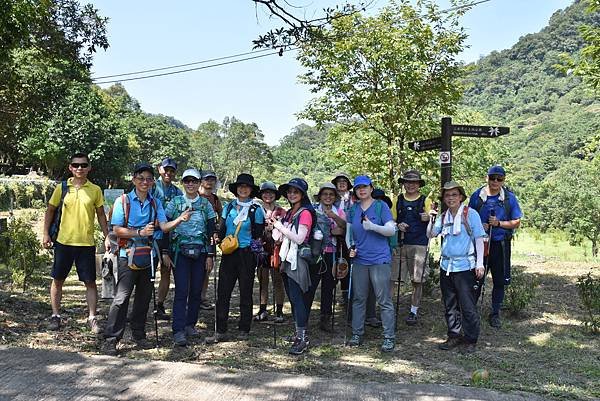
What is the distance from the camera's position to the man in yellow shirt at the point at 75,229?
4.82m

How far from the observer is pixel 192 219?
478 cm

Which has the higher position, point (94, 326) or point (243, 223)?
point (243, 223)

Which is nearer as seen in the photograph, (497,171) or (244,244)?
(244,244)

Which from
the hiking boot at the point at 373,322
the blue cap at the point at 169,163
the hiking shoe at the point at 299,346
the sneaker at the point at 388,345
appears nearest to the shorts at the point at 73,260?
the blue cap at the point at 169,163

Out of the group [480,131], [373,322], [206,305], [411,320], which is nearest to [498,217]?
[480,131]

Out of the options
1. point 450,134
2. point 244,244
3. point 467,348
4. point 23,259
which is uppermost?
point 450,134

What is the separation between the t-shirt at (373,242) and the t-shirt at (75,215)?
2.59 meters

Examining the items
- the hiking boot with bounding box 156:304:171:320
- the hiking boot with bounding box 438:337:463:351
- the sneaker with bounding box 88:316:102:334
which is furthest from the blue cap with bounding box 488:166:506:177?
the sneaker with bounding box 88:316:102:334

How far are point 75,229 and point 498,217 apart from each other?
4.31m

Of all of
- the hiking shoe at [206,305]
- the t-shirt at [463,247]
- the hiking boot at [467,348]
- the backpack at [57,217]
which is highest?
the backpack at [57,217]

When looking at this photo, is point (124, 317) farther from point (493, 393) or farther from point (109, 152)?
point (109, 152)

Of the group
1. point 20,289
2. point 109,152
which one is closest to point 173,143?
point 109,152

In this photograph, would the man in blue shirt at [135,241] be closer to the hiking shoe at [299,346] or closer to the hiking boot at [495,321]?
the hiking shoe at [299,346]

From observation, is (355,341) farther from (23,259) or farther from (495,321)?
(23,259)
